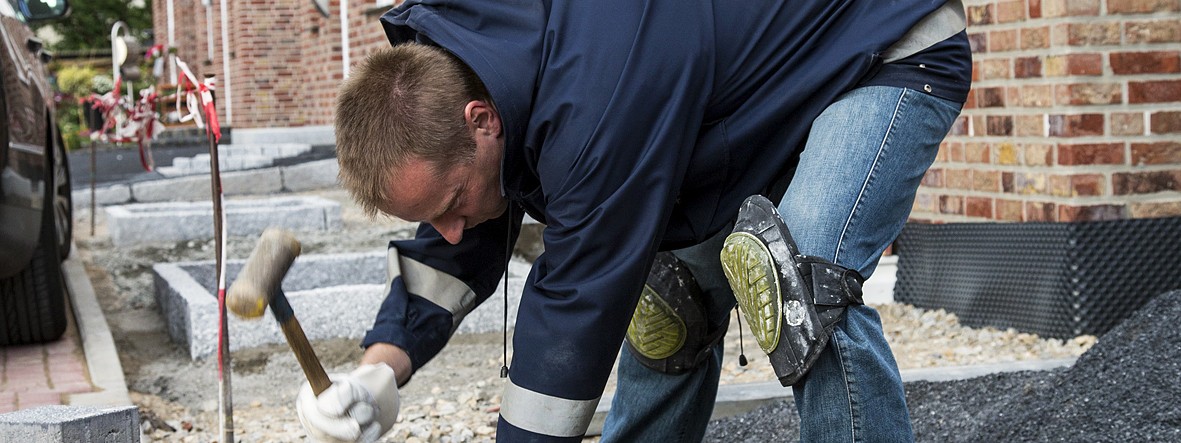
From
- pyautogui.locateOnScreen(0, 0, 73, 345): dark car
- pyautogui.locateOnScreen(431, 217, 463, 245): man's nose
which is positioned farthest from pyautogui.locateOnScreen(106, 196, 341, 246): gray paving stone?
pyautogui.locateOnScreen(431, 217, 463, 245): man's nose

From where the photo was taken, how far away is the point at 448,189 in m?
1.96

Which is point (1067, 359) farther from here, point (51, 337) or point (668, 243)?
point (51, 337)

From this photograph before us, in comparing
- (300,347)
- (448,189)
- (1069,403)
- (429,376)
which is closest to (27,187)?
(429,376)

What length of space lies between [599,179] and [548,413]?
1.30 ft

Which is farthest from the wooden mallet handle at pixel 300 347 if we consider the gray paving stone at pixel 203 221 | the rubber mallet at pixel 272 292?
the gray paving stone at pixel 203 221

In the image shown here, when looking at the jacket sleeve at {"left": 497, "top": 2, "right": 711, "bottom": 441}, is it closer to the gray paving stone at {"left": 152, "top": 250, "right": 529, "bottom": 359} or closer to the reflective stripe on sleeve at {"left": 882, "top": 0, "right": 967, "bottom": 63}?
the reflective stripe on sleeve at {"left": 882, "top": 0, "right": 967, "bottom": 63}

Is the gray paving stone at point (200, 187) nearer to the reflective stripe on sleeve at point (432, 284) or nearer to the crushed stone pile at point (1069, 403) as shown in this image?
the crushed stone pile at point (1069, 403)

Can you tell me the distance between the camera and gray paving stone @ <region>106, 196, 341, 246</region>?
734 centimetres

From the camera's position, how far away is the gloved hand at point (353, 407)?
197 centimetres

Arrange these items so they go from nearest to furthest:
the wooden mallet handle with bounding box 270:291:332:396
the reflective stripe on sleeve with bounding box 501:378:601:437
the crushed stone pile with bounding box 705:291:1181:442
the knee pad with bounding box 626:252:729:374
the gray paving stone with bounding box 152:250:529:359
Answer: the reflective stripe on sleeve with bounding box 501:378:601:437
the wooden mallet handle with bounding box 270:291:332:396
the knee pad with bounding box 626:252:729:374
the crushed stone pile with bounding box 705:291:1181:442
the gray paving stone with bounding box 152:250:529:359

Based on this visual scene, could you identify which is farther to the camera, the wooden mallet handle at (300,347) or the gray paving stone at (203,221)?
the gray paving stone at (203,221)

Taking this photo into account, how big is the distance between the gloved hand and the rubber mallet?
6 centimetres

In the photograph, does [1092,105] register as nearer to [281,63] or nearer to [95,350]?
[95,350]

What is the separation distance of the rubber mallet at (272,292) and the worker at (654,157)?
0.34 ft
